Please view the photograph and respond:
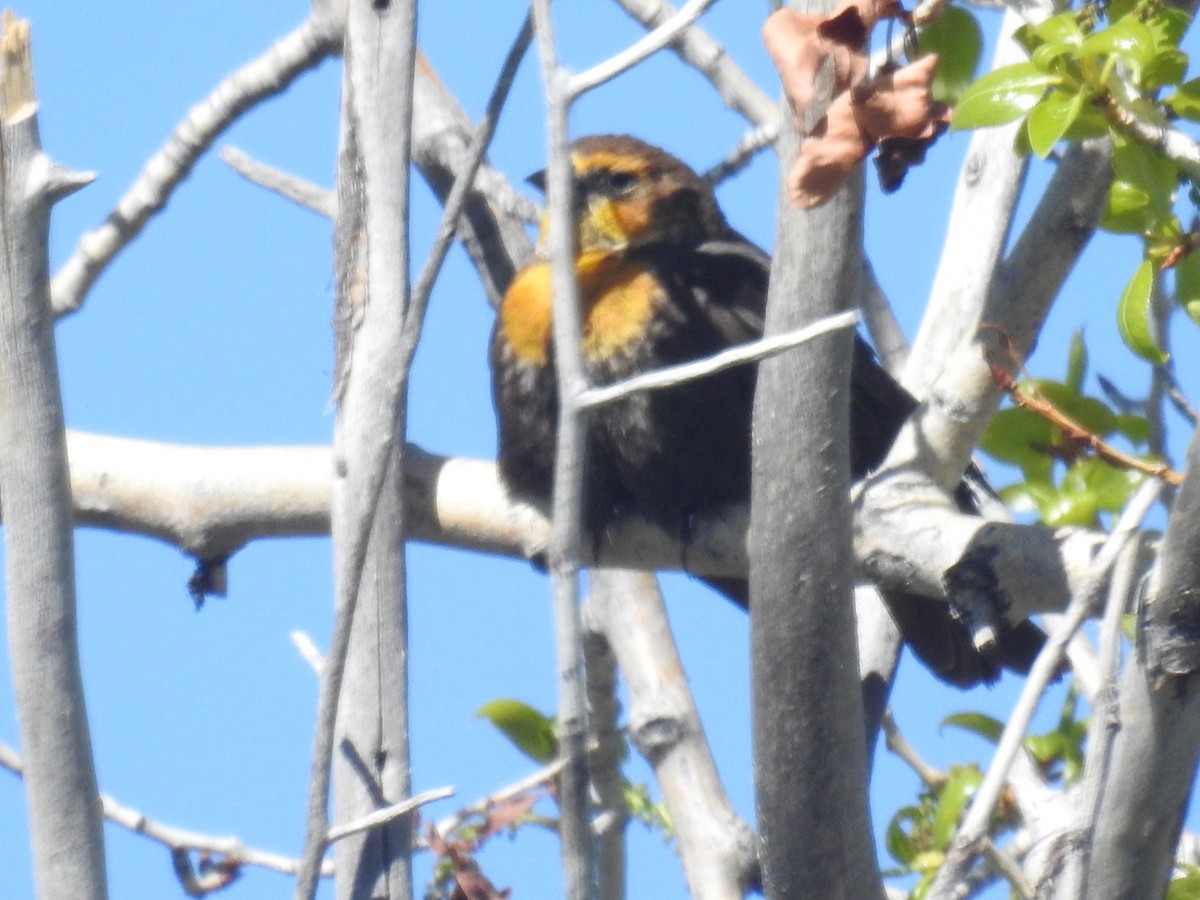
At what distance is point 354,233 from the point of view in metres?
2.19

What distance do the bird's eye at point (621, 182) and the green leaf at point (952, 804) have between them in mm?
1246

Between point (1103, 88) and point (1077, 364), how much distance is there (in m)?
0.89

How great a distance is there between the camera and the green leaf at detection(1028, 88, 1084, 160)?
148 cm

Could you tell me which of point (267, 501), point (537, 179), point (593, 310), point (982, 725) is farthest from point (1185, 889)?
point (537, 179)

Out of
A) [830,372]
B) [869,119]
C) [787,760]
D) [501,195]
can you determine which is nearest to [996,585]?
[787,760]

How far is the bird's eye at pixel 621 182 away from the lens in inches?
131

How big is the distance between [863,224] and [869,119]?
0.44ft

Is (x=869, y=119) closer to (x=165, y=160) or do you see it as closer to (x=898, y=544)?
(x=898, y=544)

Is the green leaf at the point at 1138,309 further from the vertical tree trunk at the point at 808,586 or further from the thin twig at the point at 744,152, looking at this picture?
the thin twig at the point at 744,152

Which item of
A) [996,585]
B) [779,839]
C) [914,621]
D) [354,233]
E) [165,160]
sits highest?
[165,160]

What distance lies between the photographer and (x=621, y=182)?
335 cm

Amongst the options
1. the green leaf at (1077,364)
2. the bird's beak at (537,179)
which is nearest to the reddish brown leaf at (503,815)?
the green leaf at (1077,364)

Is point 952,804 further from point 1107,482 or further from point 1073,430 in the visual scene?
point 1073,430

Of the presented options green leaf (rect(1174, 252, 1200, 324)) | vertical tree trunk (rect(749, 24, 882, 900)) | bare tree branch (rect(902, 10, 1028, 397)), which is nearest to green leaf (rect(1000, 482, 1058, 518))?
bare tree branch (rect(902, 10, 1028, 397))
